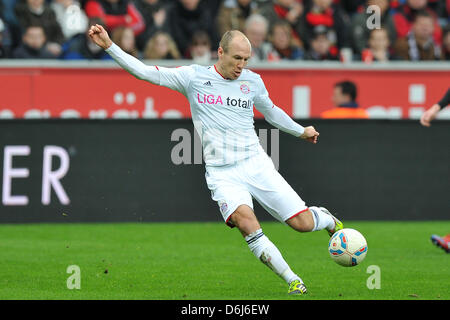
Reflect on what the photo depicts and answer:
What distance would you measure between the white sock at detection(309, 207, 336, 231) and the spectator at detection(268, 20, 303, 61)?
848 centimetres

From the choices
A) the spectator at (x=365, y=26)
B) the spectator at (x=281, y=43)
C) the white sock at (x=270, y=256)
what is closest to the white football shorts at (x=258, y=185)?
the white sock at (x=270, y=256)

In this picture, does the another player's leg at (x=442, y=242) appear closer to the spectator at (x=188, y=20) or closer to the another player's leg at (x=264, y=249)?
the another player's leg at (x=264, y=249)

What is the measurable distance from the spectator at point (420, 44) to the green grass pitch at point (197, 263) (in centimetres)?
403

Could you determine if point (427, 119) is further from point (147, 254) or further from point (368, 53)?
point (368, 53)

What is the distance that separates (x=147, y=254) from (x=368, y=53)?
7.61m

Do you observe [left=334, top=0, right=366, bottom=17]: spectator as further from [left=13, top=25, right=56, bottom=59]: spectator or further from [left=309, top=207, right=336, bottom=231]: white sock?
[left=309, top=207, right=336, bottom=231]: white sock

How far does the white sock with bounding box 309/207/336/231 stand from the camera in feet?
32.3

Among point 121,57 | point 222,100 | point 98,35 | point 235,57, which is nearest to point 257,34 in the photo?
point 222,100

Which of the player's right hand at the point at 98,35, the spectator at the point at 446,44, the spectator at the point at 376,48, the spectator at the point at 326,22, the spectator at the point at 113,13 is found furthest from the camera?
the spectator at the point at 446,44

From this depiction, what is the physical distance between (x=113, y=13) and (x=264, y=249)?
9.98 metres

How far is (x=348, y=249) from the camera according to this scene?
31.8ft

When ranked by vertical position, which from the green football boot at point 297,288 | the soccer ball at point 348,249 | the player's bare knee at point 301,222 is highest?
the player's bare knee at point 301,222

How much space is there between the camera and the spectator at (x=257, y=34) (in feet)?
58.5

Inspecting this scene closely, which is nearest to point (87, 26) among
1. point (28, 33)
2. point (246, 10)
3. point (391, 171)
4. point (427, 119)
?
point (28, 33)
